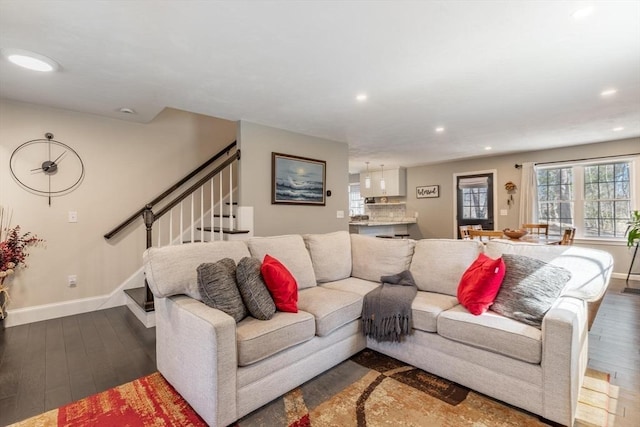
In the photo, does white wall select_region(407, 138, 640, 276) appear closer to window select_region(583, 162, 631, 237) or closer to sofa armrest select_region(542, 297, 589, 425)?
window select_region(583, 162, 631, 237)

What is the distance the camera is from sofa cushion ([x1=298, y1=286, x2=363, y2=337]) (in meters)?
2.12

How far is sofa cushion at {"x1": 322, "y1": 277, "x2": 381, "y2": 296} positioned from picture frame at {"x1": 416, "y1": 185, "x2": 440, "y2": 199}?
508cm

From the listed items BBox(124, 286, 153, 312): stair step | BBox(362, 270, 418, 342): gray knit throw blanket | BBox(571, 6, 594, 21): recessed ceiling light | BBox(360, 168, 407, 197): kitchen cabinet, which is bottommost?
BBox(124, 286, 153, 312): stair step

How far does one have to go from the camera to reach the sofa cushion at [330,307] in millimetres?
2125

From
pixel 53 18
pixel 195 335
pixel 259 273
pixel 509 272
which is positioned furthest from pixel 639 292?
pixel 53 18

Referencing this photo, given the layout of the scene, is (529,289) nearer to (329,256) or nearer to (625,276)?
(329,256)

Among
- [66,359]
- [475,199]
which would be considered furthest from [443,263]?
[475,199]

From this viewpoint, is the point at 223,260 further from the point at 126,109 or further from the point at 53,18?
the point at 126,109

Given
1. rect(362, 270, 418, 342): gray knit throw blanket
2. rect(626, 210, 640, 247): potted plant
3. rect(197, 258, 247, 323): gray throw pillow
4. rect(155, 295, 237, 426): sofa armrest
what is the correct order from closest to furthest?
rect(155, 295, 237, 426): sofa armrest
rect(197, 258, 247, 323): gray throw pillow
rect(362, 270, 418, 342): gray knit throw blanket
rect(626, 210, 640, 247): potted plant

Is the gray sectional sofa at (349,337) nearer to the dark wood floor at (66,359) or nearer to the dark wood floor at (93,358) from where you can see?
the dark wood floor at (93,358)

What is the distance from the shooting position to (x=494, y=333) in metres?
1.84

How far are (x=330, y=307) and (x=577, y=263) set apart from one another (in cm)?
180

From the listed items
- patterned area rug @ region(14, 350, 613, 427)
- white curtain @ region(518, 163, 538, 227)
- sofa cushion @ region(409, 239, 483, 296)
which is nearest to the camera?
patterned area rug @ region(14, 350, 613, 427)

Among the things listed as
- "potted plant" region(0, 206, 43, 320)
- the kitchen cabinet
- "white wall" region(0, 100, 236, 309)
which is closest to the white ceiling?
"white wall" region(0, 100, 236, 309)
